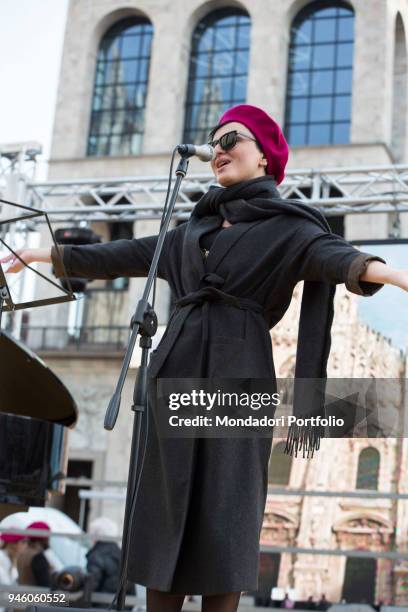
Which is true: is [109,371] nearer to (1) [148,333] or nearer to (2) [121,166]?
(2) [121,166]

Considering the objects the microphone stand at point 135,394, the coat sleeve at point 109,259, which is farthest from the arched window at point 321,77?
the microphone stand at point 135,394

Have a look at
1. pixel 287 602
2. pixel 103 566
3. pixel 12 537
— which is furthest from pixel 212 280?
pixel 287 602

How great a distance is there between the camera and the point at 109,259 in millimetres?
3055

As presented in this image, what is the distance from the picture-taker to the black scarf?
8.40 ft

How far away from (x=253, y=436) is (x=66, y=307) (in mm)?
18213

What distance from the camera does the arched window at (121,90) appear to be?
21.2 meters

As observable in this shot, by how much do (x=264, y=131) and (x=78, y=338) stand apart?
17.3 meters

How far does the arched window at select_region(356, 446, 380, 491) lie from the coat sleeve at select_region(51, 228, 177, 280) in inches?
335

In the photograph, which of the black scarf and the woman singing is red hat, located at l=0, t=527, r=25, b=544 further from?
the black scarf

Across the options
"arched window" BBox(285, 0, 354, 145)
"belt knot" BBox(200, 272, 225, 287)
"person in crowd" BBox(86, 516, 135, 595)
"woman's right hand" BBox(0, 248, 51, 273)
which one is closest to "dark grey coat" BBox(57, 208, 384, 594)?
"belt knot" BBox(200, 272, 225, 287)

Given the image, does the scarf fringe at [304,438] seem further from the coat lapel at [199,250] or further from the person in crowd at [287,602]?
the person in crowd at [287,602]

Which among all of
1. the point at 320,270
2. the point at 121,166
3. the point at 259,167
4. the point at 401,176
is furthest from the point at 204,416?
the point at 121,166

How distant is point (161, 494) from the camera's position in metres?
2.53

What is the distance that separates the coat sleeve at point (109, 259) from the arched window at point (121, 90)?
59.7 ft
